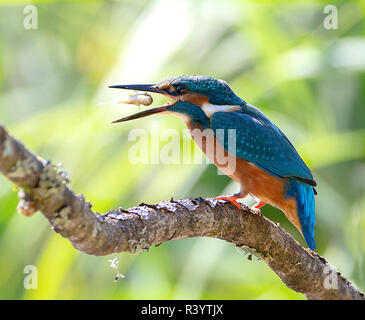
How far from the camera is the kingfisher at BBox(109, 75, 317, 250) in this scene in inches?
114

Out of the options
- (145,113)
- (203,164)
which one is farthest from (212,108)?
(203,164)

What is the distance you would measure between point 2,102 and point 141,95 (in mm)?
2635

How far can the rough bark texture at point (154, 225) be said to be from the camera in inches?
61.2

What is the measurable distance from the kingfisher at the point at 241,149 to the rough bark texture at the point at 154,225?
31 centimetres

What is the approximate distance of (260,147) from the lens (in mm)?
2953

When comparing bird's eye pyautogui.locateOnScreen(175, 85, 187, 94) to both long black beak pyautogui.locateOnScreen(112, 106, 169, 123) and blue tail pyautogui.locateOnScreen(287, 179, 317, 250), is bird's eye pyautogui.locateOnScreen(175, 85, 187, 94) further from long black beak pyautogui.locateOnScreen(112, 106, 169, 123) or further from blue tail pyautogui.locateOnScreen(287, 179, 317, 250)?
blue tail pyautogui.locateOnScreen(287, 179, 317, 250)

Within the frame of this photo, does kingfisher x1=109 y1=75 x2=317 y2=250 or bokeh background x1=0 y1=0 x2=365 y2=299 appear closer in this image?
kingfisher x1=109 y1=75 x2=317 y2=250

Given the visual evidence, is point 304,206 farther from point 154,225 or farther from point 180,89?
point 154,225

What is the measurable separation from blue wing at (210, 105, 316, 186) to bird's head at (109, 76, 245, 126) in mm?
75

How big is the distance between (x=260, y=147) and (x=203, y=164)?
1035mm

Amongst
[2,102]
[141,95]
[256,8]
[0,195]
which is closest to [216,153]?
[141,95]

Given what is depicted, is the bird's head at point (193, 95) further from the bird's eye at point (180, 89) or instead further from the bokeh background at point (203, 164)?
the bokeh background at point (203, 164)

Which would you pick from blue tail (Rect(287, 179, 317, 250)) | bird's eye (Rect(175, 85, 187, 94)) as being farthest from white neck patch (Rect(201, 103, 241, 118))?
blue tail (Rect(287, 179, 317, 250))

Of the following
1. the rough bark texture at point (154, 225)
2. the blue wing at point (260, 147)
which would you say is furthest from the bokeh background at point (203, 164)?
the rough bark texture at point (154, 225)
